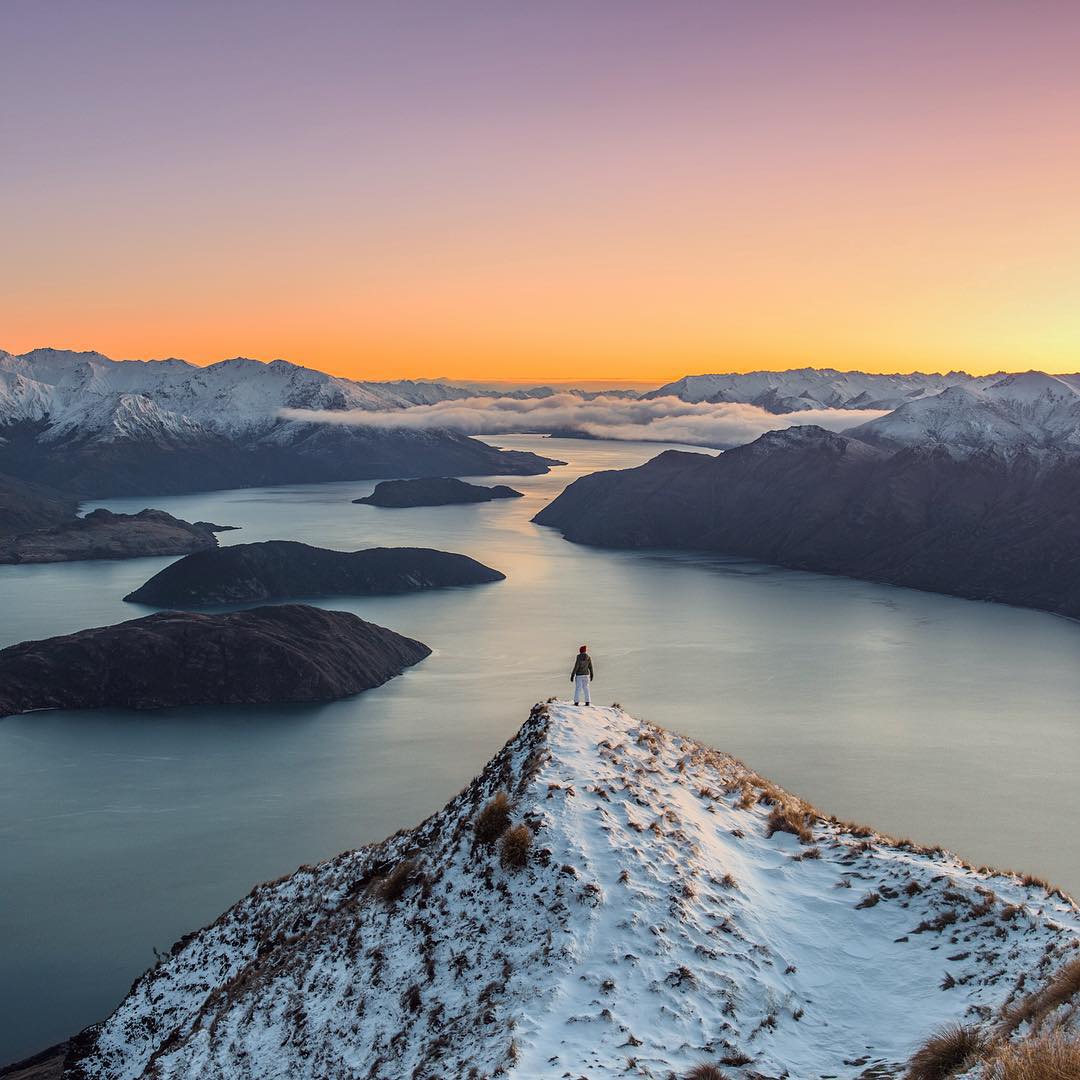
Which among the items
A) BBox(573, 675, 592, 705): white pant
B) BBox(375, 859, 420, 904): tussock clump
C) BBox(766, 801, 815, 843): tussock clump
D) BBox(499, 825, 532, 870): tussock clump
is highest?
BBox(573, 675, 592, 705): white pant

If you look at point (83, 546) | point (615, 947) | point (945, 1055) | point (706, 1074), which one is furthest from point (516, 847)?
point (83, 546)

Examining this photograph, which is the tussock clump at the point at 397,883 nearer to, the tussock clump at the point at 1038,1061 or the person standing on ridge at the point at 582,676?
the person standing on ridge at the point at 582,676

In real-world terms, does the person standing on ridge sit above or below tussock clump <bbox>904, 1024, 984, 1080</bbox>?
above

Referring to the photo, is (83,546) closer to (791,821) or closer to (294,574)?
(294,574)

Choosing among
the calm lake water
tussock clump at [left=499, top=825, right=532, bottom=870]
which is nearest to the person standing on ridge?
tussock clump at [left=499, top=825, right=532, bottom=870]

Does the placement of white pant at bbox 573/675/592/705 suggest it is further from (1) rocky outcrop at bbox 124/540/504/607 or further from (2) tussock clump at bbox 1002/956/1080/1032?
(1) rocky outcrop at bbox 124/540/504/607

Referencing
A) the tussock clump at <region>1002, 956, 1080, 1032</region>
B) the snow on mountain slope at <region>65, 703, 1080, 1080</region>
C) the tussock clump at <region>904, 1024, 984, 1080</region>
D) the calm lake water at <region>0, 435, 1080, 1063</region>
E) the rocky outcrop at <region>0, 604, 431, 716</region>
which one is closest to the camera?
the tussock clump at <region>904, 1024, 984, 1080</region>
